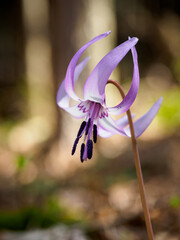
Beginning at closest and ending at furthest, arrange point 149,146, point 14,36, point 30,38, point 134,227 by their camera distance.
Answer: point 134,227 < point 149,146 < point 30,38 < point 14,36

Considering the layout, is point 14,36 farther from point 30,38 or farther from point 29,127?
point 29,127

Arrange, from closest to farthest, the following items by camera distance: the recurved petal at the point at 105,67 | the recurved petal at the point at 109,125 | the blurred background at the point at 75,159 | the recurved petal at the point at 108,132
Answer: the recurved petal at the point at 105,67 < the recurved petal at the point at 109,125 < the recurved petal at the point at 108,132 < the blurred background at the point at 75,159

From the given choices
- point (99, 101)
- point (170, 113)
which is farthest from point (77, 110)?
point (170, 113)

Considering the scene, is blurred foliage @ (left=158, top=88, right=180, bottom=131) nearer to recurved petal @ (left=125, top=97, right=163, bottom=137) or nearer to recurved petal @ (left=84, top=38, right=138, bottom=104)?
recurved petal @ (left=125, top=97, right=163, bottom=137)

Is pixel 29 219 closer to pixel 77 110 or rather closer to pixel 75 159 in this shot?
pixel 77 110

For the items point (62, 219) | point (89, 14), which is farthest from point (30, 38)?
point (62, 219)

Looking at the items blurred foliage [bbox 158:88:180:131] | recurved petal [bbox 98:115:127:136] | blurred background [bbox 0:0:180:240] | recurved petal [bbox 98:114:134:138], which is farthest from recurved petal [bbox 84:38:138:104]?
blurred foliage [bbox 158:88:180:131]

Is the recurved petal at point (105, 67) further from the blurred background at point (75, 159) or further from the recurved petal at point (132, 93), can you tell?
the blurred background at point (75, 159)

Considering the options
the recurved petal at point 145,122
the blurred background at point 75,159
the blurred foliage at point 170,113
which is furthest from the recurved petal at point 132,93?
the blurred foliage at point 170,113
